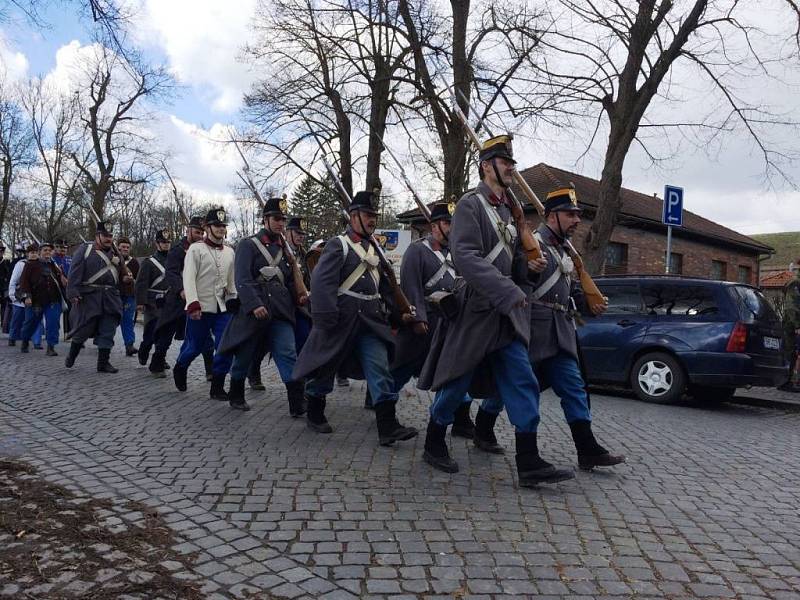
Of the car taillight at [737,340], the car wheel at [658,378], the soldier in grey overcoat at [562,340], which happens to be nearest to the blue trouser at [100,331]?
the soldier in grey overcoat at [562,340]

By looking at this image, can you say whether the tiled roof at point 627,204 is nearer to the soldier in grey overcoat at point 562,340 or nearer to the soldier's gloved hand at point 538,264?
the soldier in grey overcoat at point 562,340

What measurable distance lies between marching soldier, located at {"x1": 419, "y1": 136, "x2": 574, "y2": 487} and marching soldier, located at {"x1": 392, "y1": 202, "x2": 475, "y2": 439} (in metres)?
1.26

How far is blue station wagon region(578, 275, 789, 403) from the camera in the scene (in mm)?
9094

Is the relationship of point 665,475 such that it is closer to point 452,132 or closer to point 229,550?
point 229,550

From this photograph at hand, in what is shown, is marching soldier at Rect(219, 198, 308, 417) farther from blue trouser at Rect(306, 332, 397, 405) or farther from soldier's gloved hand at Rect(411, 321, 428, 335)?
soldier's gloved hand at Rect(411, 321, 428, 335)

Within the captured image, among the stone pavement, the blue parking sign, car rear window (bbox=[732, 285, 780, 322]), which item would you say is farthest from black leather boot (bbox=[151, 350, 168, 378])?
the blue parking sign

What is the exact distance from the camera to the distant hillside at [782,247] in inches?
2321

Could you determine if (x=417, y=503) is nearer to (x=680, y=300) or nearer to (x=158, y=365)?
(x=158, y=365)

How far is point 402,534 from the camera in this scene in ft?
12.8

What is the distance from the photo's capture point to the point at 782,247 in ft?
224

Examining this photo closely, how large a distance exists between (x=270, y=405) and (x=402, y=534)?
4.05 m

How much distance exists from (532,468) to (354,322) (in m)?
2.02

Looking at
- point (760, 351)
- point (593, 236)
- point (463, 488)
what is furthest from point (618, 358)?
point (463, 488)

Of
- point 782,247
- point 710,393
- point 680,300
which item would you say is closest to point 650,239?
point 710,393
